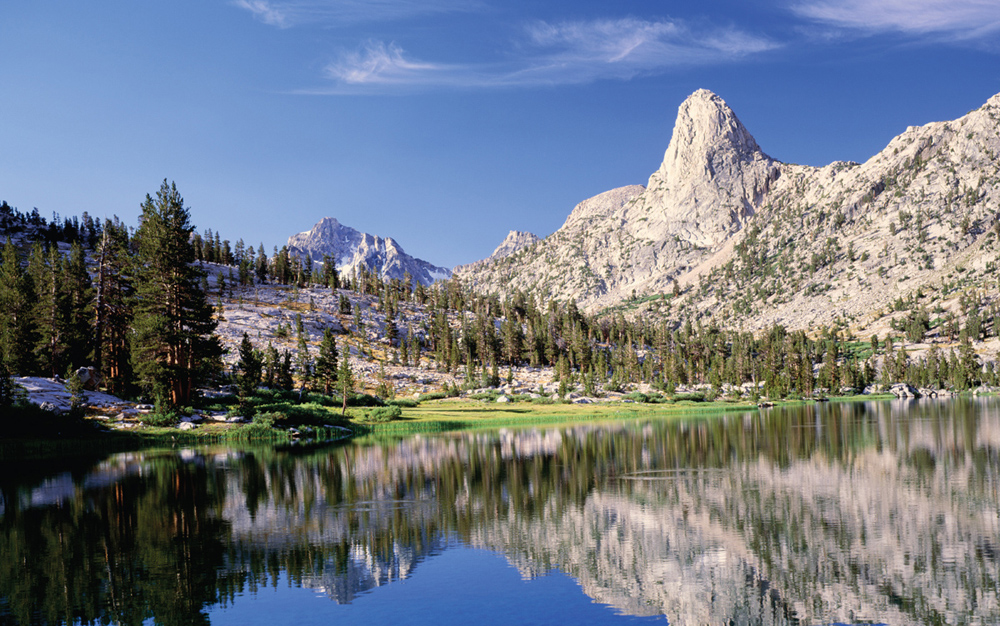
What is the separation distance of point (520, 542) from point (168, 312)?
59906mm

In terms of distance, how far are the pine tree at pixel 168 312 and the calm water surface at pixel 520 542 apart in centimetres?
2385

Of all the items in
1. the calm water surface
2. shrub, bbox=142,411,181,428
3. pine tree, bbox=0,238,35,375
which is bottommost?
the calm water surface

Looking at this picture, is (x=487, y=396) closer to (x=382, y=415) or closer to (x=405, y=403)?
(x=405, y=403)

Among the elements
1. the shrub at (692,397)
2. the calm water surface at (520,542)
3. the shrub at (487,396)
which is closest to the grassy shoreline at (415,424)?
the shrub at (487,396)

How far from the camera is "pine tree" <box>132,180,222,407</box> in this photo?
223ft

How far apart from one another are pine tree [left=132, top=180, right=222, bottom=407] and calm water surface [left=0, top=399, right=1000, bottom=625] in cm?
2385

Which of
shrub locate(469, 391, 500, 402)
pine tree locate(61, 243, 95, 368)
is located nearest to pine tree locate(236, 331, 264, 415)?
pine tree locate(61, 243, 95, 368)

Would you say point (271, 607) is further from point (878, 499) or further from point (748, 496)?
point (878, 499)

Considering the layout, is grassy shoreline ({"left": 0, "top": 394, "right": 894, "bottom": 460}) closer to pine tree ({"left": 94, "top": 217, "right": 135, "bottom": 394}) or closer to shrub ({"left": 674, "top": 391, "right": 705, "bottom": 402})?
shrub ({"left": 674, "top": 391, "right": 705, "bottom": 402})

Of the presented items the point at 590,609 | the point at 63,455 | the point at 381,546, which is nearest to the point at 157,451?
the point at 63,455

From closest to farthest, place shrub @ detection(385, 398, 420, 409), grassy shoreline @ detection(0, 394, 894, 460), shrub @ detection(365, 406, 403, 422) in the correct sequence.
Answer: grassy shoreline @ detection(0, 394, 894, 460) < shrub @ detection(365, 406, 403, 422) < shrub @ detection(385, 398, 420, 409)

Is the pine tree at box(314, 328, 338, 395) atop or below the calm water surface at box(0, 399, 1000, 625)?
atop

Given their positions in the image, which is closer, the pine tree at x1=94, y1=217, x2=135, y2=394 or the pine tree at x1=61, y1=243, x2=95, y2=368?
the pine tree at x1=94, y1=217, x2=135, y2=394

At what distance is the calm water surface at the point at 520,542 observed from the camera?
17047 millimetres
